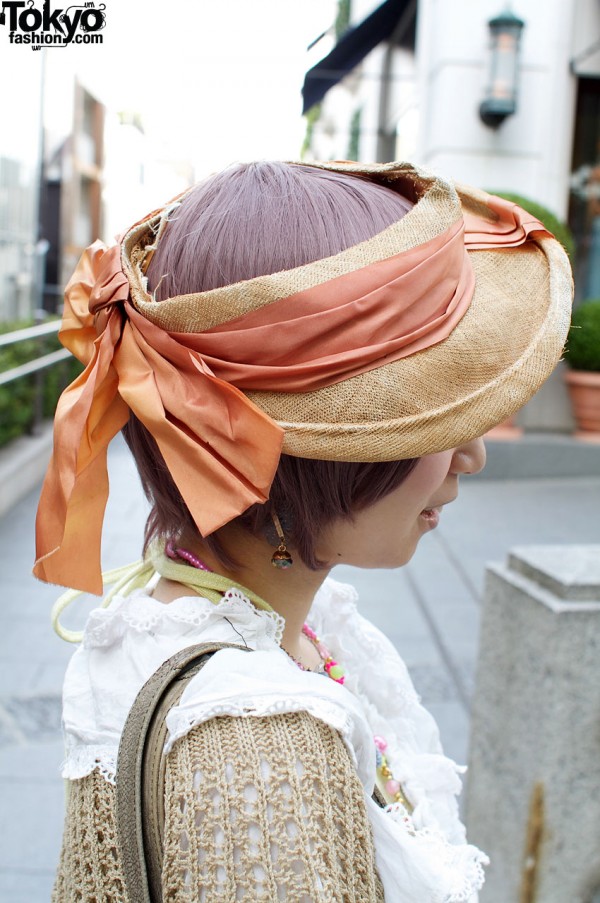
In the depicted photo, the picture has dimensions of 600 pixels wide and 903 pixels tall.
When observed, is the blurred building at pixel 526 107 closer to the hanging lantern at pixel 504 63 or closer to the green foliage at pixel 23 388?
the hanging lantern at pixel 504 63

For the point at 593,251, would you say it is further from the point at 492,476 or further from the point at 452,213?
the point at 452,213

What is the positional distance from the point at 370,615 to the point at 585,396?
3.85 metres

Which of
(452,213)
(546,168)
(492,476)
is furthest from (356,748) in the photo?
(546,168)

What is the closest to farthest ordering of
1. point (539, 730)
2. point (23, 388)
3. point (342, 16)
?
point (539, 730) < point (23, 388) < point (342, 16)

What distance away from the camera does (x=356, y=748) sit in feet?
3.28

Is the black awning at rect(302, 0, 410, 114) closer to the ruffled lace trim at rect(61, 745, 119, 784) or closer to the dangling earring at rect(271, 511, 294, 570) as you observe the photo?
the dangling earring at rect(271, 511, 294, 570)

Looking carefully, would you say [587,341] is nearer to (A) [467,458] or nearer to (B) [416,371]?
(A) [467,458]

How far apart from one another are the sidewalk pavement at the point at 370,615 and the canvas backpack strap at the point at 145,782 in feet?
3.31

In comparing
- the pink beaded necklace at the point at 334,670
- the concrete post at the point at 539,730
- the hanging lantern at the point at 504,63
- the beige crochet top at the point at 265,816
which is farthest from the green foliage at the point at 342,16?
the beige crochet top at the point at 265,816

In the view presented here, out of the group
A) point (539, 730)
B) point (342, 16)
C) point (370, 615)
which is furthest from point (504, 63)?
point (342, 16)

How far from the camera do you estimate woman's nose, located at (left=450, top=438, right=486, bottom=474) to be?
1239 mm

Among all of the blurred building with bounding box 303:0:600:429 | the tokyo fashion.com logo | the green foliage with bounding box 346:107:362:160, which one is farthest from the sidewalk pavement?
the green foliage with bounding box 346:107:362:160

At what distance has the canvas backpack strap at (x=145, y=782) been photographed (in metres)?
0.93

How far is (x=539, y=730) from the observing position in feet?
7.71
